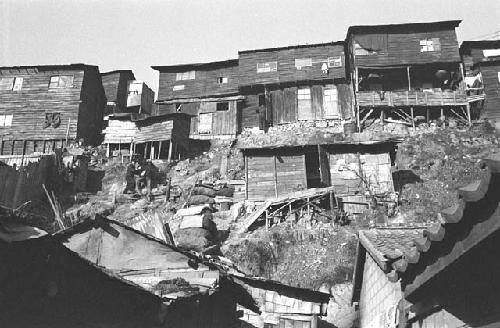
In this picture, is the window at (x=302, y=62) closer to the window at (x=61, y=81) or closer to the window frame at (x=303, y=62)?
the window frame at (x=303, y=62)

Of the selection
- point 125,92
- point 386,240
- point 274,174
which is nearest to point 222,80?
point 125,92

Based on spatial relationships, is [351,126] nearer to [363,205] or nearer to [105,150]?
[363,205]

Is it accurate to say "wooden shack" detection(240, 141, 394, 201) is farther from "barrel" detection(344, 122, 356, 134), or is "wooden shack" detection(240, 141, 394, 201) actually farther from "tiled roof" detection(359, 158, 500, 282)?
"tiled roof" detection(359, 158, 500, 282)

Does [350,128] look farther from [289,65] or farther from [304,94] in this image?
[289,65]

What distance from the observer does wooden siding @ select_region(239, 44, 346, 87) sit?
1609 inches

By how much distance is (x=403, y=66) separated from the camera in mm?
39156

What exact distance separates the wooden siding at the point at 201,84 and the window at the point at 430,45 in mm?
15865

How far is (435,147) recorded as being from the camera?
33.4 meters

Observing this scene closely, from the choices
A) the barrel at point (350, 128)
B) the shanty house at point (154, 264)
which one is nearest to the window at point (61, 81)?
the barrel at point (350, 128)

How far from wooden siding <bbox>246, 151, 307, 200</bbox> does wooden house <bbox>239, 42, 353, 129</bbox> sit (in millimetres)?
10191

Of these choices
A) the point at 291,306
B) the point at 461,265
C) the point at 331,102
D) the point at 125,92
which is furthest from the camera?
the point at 125,92

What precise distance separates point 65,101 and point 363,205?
27174 mm

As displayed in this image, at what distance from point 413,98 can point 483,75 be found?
20.9ft

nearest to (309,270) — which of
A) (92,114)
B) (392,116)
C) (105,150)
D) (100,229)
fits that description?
(100,229)
